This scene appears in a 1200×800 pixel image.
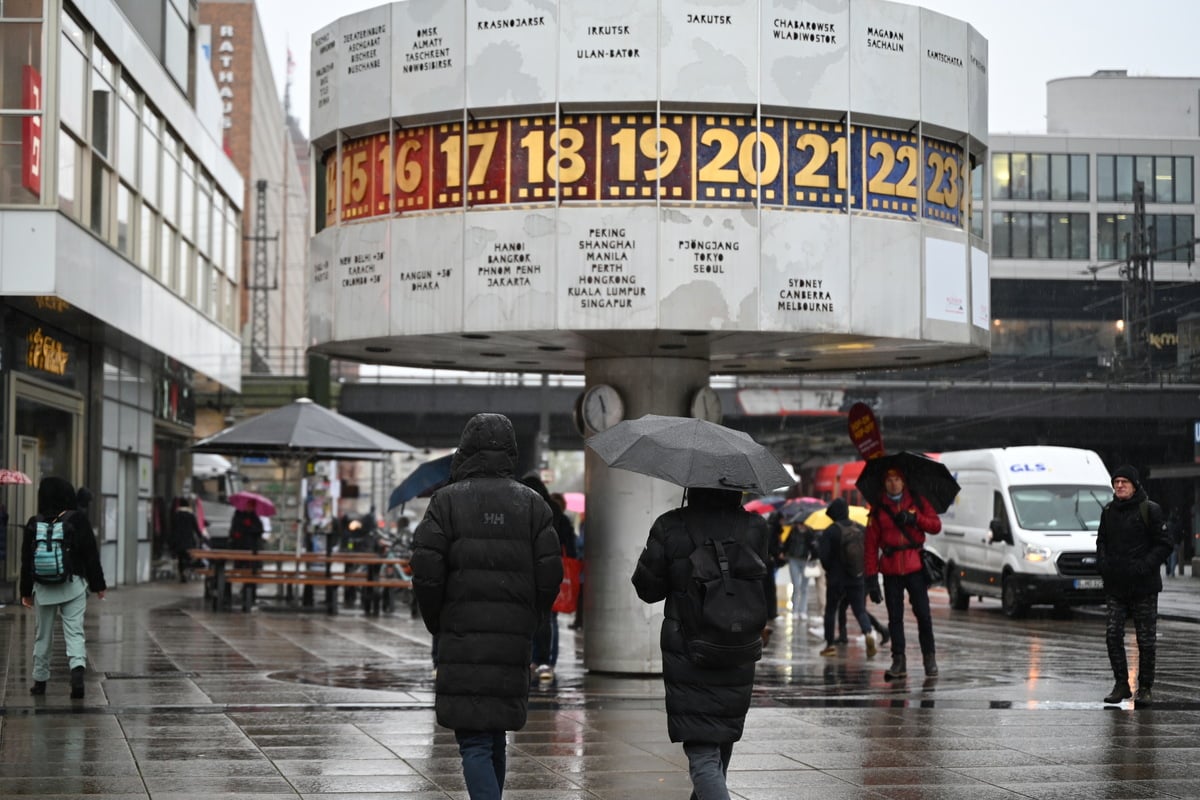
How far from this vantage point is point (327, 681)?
14828 millimetres

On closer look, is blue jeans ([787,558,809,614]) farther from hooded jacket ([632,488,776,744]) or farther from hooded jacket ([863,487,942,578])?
hooded jacket ([632,488,776,744])

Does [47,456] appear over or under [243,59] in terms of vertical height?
under

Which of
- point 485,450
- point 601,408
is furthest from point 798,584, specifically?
point 485,450

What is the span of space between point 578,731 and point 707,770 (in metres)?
4.21

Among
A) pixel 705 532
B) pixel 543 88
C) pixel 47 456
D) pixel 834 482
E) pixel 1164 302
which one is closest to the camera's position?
pixel 705 532

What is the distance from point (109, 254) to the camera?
27625 mm

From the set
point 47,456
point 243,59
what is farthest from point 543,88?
point 243,59

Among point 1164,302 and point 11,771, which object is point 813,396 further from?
point 11,771

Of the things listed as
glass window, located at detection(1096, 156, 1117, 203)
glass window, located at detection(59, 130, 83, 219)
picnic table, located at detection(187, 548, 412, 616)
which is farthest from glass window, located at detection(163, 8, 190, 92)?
glass window, located at detection(1096, 156, 1117, 203)

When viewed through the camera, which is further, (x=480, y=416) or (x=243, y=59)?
(x=243, y=59)

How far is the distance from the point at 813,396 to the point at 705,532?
56.4 metres

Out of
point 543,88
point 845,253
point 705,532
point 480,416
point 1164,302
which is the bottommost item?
point 705,532

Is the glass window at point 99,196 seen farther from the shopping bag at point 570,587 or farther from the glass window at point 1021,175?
the glass window at point 1021,175

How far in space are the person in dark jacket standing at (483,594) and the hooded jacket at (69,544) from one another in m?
6.58
